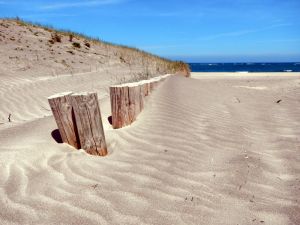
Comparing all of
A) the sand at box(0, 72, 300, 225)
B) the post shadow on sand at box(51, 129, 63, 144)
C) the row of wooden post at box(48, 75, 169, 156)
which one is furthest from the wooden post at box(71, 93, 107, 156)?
the post shadow on sand at box(51, 129, 63, 144)

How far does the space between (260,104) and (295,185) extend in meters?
4.73

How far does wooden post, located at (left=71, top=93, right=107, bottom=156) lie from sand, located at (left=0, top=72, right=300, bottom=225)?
0.43 ft

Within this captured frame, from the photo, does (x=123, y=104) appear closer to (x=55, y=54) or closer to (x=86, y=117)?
(x=86, y=117)

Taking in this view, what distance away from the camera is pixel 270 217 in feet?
8.29

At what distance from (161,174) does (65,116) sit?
51.9 inches

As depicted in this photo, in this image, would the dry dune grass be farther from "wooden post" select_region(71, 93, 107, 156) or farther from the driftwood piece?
"wooden post" select_region(71, 93, 107, 156)

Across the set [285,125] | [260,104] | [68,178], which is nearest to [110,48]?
[260,104]

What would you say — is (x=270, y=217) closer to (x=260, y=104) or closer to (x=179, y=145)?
(x=179, y=145)

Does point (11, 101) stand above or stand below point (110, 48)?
below

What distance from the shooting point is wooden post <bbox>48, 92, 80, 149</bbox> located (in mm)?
3873

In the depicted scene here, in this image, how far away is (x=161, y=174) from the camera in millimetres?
3213

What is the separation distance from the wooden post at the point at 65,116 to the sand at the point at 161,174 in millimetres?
122

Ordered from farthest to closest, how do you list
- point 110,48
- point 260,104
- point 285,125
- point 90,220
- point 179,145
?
point 110,48 < point 260,104 < point 285,125 < point 179,145 < point 90,220

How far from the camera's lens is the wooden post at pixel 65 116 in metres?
3.87
